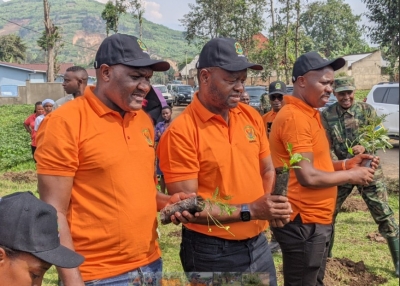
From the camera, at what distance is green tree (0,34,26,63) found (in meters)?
63.8

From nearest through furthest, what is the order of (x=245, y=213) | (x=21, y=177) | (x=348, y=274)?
1. (x=245, y=213)
2. (x=348, y=274)
3. (x=21, y=177)

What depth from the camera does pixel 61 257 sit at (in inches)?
77.2

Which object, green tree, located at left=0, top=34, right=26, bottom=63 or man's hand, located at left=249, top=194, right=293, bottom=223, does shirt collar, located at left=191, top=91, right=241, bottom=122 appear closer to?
man's hand, located at left=249, top=194, right=293, bottom=223

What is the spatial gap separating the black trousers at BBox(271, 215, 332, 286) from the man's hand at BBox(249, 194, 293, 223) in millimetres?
798

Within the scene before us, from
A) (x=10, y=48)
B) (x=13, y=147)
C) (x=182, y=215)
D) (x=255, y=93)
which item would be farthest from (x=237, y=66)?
(x=10, y=48)

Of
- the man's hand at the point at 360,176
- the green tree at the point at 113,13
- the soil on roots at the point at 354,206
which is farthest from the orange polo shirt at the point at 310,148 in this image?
the green tree at the point at 113,13

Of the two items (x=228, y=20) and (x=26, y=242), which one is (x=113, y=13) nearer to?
(x=228, y=20)

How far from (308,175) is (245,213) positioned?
2.27ft

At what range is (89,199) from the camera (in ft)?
7.52

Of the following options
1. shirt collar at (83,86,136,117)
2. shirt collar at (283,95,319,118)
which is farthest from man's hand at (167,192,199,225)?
shirt collar at (283,95,319,118)

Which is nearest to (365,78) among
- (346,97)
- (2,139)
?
(2,139)

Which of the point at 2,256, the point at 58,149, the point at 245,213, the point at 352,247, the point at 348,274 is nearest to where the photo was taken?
the point at 2,256

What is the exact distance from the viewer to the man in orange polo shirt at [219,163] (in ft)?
8.57

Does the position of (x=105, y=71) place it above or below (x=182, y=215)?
above
